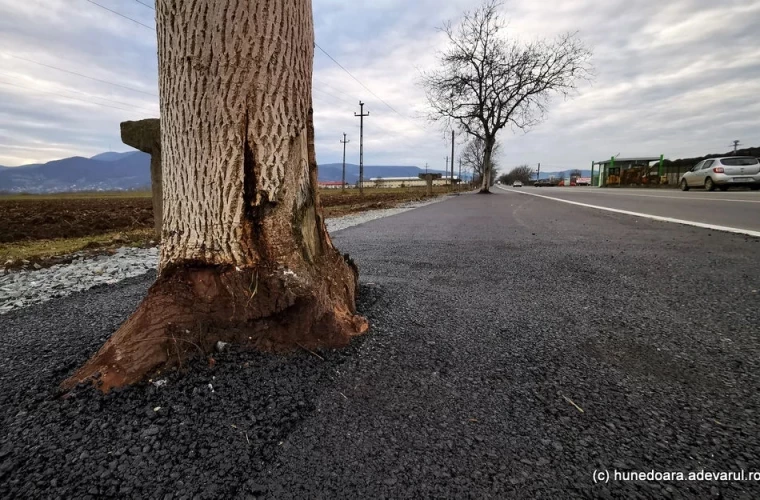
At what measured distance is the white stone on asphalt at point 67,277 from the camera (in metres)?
2.59

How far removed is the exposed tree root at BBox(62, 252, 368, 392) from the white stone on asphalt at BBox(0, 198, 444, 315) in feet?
5.31

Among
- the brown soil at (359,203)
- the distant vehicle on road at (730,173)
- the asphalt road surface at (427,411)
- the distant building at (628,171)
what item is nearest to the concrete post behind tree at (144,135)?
the brown soil at (359,203)

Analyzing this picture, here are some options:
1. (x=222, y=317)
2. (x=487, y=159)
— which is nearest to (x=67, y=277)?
(x=222, y=317)

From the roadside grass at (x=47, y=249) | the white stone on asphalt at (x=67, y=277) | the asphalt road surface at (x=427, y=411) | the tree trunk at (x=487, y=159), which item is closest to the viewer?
the asphalt road surface at (x=427, y=411)

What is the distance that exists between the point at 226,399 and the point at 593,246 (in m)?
4.04

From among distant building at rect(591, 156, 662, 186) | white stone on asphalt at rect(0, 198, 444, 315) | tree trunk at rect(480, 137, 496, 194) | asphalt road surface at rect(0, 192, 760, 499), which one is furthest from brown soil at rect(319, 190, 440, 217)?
distant building at rect(591, 156, 662, 186)

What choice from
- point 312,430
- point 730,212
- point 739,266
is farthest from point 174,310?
point 730,212

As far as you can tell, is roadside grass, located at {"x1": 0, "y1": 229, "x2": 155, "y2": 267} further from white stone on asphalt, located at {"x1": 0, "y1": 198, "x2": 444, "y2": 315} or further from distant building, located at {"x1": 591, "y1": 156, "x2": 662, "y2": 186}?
distant building, located at {"x1": 591, "y1": 156, "x2": 662, "y2": 186}

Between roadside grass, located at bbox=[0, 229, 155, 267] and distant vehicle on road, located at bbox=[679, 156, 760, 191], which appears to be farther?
distant vehicle on road, located at bbox=[679, 156, 760, 191]

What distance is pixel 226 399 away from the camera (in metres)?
1.19

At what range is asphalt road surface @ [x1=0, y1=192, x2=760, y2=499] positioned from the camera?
89cm

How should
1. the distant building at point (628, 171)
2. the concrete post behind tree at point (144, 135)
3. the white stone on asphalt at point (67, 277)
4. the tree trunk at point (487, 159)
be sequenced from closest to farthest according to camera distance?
the white stone on asphalt at point (67, 277)
the concrete post behind tree at point (144, 135)
the tree trunk at point (487, 159)
the distant building at point (628, 171)

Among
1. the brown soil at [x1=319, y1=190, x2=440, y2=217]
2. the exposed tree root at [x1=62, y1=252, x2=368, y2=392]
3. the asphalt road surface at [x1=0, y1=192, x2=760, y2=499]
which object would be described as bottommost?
the asphalt road surface at [x1=0, y1=192, x2=760, y2=499]

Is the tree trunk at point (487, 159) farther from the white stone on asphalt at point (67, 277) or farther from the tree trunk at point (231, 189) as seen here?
the tree trunk at point (231, 189)
